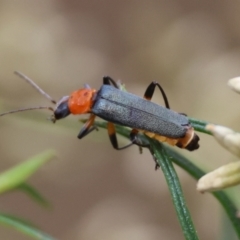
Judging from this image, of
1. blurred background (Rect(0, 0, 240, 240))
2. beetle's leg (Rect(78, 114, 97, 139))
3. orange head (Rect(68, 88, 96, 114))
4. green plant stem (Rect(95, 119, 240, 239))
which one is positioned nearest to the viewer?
green plant stem (Rect(95, 119, 240, 239))

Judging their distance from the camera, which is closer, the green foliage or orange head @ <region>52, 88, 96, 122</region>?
the green foliage

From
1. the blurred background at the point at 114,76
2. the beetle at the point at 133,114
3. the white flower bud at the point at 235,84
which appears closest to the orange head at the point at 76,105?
the beetle at the point at 133,114

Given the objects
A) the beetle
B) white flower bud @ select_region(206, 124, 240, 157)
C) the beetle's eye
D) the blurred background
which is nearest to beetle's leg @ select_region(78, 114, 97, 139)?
the beetle

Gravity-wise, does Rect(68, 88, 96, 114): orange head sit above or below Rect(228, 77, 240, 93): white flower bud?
below

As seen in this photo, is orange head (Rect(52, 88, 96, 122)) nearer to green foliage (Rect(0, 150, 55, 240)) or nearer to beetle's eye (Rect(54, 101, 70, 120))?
beetle's eye (Rect(54, 101, 70, 120))

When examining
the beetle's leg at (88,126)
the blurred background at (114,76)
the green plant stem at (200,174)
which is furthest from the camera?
the blurred background at (114,76)

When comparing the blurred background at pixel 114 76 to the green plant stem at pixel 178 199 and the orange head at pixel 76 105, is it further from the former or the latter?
the green plant stem at pixel 178 199

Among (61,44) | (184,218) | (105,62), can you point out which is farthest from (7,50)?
(184,218)
